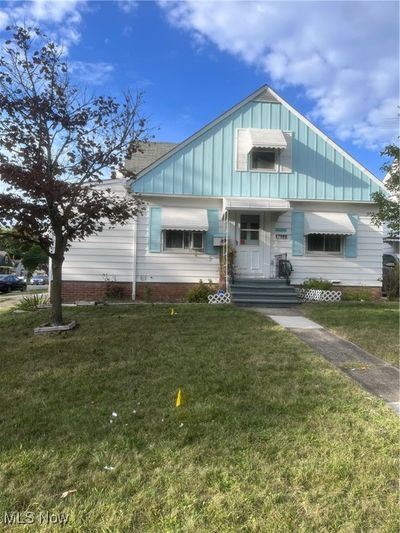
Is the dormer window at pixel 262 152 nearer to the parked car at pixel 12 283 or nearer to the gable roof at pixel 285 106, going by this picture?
the gable roof at pixel 285 106

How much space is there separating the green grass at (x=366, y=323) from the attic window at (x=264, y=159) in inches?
186

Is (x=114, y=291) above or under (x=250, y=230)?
under

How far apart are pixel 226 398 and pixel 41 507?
2307 mm

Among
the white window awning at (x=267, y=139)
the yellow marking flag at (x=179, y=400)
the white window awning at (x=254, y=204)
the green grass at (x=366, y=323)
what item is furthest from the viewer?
the white window awning at (x=267, y=139)

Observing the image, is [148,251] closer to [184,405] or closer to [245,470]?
[184,405]

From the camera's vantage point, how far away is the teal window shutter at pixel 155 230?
46.4 ft

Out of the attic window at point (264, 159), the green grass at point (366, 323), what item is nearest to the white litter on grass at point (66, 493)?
the green grass at point (366, 323)

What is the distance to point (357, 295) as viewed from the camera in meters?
14.3

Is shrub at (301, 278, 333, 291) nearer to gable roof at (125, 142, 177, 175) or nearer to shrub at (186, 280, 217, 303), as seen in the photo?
shrub at (186, 280, 217, 303)

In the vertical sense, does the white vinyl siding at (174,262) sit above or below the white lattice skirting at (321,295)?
above

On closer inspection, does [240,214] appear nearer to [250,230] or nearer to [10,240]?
[250,230]

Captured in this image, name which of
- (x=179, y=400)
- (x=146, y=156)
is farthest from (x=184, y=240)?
(x=179, y=400)

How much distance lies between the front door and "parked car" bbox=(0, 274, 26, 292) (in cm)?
2750

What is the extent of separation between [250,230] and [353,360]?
841 centimetres
